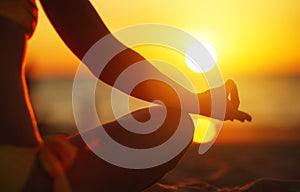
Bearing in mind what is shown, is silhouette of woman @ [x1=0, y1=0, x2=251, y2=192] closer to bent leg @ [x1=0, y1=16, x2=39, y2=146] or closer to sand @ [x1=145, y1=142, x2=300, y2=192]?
bent leg @ [x1=0, y1=16, x2=39, y2=146]

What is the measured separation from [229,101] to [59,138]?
0.51 meters

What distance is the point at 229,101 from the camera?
158cm

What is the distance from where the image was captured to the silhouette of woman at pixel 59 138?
4.13 ft

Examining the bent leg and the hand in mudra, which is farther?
the hand in mudra

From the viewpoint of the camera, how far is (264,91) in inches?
811

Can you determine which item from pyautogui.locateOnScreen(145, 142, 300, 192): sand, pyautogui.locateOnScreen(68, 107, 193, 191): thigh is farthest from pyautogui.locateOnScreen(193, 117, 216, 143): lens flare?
pyautogui.locateOnScreen(145, 142, 300, 192): sand

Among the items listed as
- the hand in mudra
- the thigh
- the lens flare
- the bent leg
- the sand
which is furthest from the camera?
the sand

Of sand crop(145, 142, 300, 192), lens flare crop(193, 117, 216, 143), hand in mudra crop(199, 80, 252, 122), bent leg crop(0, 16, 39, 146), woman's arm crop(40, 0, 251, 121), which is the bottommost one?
bent leg crop(0, 16, 39, 146)

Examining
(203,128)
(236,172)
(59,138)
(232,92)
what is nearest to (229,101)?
(232,92)

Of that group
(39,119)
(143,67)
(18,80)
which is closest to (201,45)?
(143,67)

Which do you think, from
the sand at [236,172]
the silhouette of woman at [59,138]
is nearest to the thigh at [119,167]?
the silhouette of woman at [59,138]

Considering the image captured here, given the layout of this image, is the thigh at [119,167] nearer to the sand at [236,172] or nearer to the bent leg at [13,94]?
the bent leg at [13,94]

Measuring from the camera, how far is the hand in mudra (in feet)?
5.08

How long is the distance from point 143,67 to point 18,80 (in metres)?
0.39
